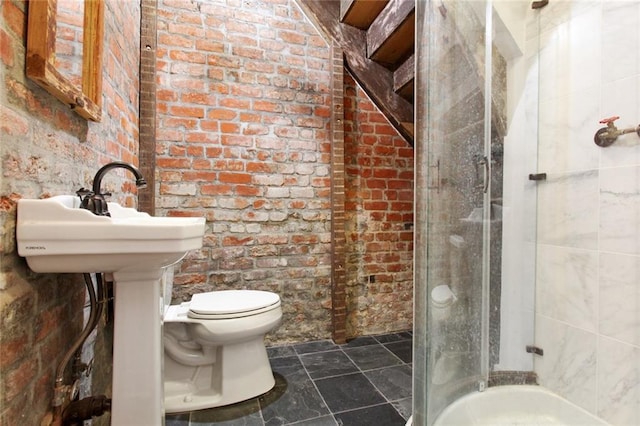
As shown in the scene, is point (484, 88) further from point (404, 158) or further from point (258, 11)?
point (258, 11)

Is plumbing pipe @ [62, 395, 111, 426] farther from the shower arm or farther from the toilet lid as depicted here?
the shower arm

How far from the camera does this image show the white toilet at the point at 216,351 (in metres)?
1.51

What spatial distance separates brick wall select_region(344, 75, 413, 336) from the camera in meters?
2.37

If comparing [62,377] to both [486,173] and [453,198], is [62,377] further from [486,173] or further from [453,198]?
[486,173]

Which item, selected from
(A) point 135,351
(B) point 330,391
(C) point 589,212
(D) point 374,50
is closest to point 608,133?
(C) point 589,212

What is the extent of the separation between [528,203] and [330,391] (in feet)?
4.47

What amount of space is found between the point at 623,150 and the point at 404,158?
140 cm

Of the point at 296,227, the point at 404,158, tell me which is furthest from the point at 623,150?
the point at 296,227

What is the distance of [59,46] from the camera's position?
0.90m

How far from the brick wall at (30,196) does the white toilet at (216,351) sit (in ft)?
1.36

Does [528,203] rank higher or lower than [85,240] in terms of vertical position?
higher

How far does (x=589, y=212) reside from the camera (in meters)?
1.31

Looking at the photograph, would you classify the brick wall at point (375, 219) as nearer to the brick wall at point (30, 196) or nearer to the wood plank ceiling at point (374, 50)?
the wood plank ceiling at point (374, 50)

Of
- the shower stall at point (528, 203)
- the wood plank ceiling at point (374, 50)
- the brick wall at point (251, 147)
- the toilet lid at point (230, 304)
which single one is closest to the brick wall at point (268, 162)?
the brick wall at point (251, 147)
